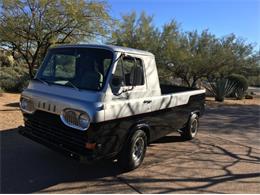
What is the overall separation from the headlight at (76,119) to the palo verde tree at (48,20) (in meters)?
7.47

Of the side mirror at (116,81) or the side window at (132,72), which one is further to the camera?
the side window at (132,72)

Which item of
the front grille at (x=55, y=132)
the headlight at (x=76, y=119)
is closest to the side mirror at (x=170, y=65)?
the front grille at (x=55, y=132)

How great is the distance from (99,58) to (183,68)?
498 inches

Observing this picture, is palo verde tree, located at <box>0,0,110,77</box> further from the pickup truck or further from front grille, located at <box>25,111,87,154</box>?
front grille, located at <box>25,111,87,154</box>

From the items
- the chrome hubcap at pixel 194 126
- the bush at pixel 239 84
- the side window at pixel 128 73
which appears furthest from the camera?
the bush at pixel 239 84

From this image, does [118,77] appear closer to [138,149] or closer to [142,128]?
[142,128]

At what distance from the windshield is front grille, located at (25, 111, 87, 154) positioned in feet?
2.12

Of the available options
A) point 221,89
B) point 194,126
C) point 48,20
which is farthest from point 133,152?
point 221,89

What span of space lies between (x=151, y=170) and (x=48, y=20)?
808 cm

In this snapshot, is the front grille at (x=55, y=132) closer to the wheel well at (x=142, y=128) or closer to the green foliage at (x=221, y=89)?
the wheel well at (x=142, y=128)

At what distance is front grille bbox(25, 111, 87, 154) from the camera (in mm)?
4512

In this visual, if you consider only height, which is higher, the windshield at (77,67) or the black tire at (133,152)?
the windshield at (77,67)

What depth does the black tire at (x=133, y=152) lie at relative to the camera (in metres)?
5.16

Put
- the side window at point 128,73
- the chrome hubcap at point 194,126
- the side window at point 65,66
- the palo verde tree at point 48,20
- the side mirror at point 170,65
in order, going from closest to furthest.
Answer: the side window at point 128,73 → the side window at point 65,66 → the chrome hubcap at point 194,126 → the palo verde tree at point 48,20 → the side mirror at point 170,65
